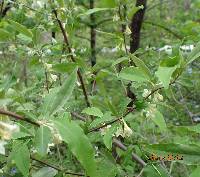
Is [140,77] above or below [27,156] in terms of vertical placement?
above

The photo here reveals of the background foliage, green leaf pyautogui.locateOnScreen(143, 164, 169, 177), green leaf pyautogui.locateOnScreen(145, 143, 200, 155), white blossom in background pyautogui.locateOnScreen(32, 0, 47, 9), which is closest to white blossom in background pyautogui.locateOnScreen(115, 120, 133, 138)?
the background foliage

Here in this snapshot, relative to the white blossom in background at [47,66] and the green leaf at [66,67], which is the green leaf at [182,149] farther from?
the white blossom in background at [47,66]

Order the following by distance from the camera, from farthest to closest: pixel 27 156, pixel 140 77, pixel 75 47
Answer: pixel 75 47
pixel 27 156
pixel 140 77

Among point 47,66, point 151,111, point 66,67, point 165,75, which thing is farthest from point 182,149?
point 47,66

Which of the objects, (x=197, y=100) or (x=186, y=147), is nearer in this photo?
(x=186, y=147)

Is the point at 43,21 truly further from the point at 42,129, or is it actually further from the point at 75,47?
the point at 42,129

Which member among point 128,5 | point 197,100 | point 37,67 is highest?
point 128,5

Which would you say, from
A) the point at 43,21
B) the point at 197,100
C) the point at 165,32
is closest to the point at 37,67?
the point at 43,21
